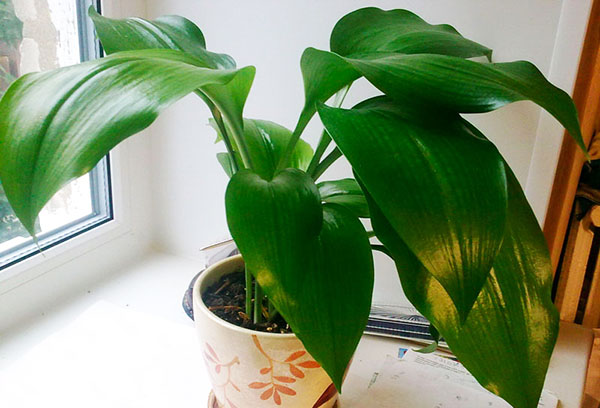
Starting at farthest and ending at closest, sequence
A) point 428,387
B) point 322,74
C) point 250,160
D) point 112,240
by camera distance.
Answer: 1. point 112,240
2. point 428,387
3. point 250,160
4. point 322,74

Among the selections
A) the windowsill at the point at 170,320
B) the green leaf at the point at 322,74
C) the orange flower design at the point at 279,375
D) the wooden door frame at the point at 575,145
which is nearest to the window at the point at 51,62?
the windowsill at the point at 170,320

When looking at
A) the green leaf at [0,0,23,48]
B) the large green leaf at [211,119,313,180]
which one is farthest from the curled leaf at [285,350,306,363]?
the green leaf at [0,0,23,48]

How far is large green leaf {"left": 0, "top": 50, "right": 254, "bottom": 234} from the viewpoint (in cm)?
37

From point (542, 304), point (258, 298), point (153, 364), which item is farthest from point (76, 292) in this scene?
point (542, 304)

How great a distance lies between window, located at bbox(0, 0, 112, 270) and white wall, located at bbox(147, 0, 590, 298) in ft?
0.50

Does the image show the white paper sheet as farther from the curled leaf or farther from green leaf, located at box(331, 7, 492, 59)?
green leaf, located at box(331, 7, 492, 59)

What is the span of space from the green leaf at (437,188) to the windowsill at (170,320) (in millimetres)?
530

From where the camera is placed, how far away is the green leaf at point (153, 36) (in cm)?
58

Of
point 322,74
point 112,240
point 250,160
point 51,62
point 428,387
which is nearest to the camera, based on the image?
point 322,74

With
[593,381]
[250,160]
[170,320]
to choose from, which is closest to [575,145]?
[593,381]

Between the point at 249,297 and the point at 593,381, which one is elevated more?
the point at 249,297

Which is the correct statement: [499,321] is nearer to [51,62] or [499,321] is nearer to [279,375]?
[279,375]

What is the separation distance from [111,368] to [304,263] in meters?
0.61

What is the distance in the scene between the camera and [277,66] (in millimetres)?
1053
